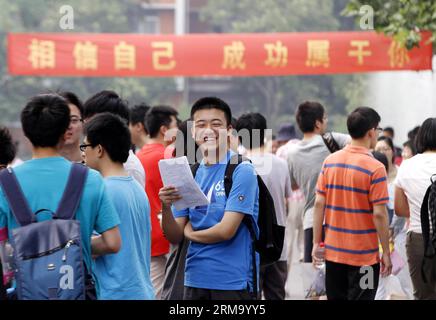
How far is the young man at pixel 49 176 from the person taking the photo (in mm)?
3449

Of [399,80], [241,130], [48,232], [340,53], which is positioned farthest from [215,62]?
[48,232]

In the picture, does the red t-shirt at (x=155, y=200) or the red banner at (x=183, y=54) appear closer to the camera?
the red t-shirt at (x=155, y=200)

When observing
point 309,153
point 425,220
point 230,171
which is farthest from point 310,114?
point 230,171

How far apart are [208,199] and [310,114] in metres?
2.85

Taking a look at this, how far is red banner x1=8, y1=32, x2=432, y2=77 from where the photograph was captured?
12531 mm

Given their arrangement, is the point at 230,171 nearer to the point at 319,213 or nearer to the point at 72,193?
the point at 72,193

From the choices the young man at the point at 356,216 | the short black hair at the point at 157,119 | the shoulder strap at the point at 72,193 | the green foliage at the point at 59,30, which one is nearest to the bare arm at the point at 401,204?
the young man at the point at 356,216

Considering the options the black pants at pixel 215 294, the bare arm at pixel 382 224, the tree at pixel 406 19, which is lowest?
the black pants at pixel 215 294

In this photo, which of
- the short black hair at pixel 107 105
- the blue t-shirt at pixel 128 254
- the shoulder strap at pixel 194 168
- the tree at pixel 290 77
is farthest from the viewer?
the tree at pixel 290 77

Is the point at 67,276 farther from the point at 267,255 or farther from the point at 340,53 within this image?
the point at 340,53

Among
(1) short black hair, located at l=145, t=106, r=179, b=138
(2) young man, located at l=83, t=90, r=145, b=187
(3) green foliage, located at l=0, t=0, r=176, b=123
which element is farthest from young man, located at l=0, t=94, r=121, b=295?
(3) green foliage, located at l=0, t=0, r=176, b=123

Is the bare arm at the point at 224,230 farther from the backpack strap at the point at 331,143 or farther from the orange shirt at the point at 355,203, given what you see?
the backpack strap at the point at 331,143

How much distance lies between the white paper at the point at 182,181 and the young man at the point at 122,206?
15cm

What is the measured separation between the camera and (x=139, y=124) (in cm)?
659
